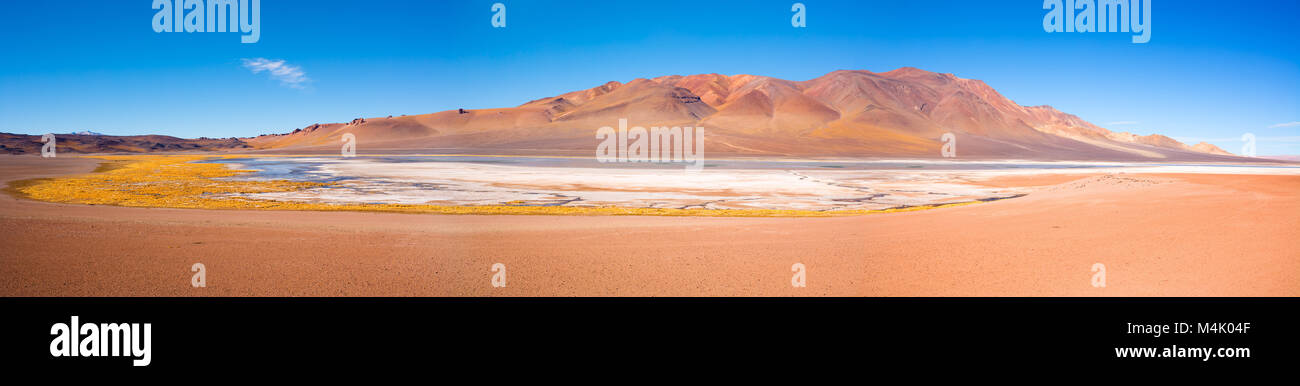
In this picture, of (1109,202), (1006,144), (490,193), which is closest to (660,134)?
(1006,144)

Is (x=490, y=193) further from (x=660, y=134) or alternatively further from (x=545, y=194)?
(x=660, y=134)

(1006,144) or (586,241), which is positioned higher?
(1006,144)
